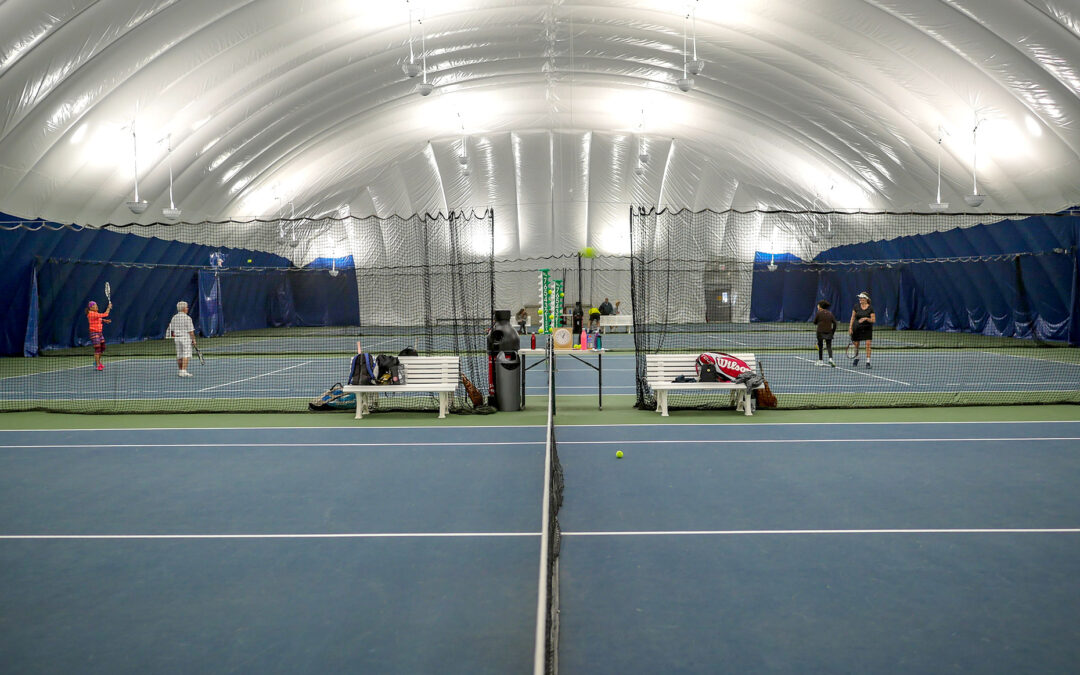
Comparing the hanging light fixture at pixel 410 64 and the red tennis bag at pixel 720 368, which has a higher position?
the hanging light fixture at pixel 410 64

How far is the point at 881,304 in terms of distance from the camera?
32250mm

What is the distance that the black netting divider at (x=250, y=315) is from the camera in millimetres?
12539

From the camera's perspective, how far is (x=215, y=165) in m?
26.2

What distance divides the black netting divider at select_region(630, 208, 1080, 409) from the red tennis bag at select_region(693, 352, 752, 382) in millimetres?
658

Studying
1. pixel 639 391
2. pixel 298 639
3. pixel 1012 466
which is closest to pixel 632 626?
pixel 298 639

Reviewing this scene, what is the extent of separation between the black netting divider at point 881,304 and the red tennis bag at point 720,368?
0.66 m

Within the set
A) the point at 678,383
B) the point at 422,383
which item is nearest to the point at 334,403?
the point at 422,383

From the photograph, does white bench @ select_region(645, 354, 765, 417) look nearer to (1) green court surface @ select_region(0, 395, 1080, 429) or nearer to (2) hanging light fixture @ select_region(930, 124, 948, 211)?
(1) green court surface @ select_region(0, 395, 1080, 429)

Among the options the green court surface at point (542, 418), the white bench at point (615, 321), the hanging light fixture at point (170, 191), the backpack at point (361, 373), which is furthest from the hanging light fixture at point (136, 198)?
the white bench at point (615, 321)

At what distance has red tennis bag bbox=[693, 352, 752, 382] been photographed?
10125 mm

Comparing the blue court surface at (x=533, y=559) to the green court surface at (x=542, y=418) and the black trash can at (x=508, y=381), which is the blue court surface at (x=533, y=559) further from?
the black trash can at (x=508, y=381)

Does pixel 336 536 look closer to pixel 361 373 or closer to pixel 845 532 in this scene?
pixel 845 532

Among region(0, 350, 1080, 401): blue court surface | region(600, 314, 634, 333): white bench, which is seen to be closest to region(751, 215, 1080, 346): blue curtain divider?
region(0, 350, 1080, 401): blue court surface

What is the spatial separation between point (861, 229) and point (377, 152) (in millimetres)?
20841
